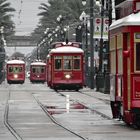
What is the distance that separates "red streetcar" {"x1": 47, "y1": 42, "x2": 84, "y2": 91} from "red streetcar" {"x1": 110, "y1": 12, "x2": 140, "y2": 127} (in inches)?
1346

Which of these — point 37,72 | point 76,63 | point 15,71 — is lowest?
point 37,72

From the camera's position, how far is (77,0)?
88.8 metres

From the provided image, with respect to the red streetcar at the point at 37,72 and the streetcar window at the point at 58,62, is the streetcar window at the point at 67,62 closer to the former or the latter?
the streetcar window at the point at 58,62

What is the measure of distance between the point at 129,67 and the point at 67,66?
3638cm

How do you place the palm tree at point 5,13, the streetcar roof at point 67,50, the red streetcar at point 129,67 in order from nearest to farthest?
the red streetcar at point 129,67, the streetcar roof at point 67,50, the palm tree at point 5,13

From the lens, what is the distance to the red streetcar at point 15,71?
95.1 m

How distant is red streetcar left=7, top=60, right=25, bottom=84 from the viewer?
9506 centimetres

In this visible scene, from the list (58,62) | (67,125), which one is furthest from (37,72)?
(67,125)

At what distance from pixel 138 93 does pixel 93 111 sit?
10810mm

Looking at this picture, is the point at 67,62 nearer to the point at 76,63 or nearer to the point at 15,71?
the point at 76,63

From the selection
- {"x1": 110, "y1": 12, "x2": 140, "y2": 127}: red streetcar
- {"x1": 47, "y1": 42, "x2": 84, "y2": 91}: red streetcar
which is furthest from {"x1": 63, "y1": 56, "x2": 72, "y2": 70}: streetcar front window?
{"x1": 110, "y1": 12, "x2": 140, "y2": 127}: red streetcar

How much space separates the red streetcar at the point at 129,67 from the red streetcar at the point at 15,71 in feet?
238

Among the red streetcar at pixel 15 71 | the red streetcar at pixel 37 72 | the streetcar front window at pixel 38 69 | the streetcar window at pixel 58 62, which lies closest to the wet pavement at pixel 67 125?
the streetcar window at pixel 58 62

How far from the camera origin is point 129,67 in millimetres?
21141
